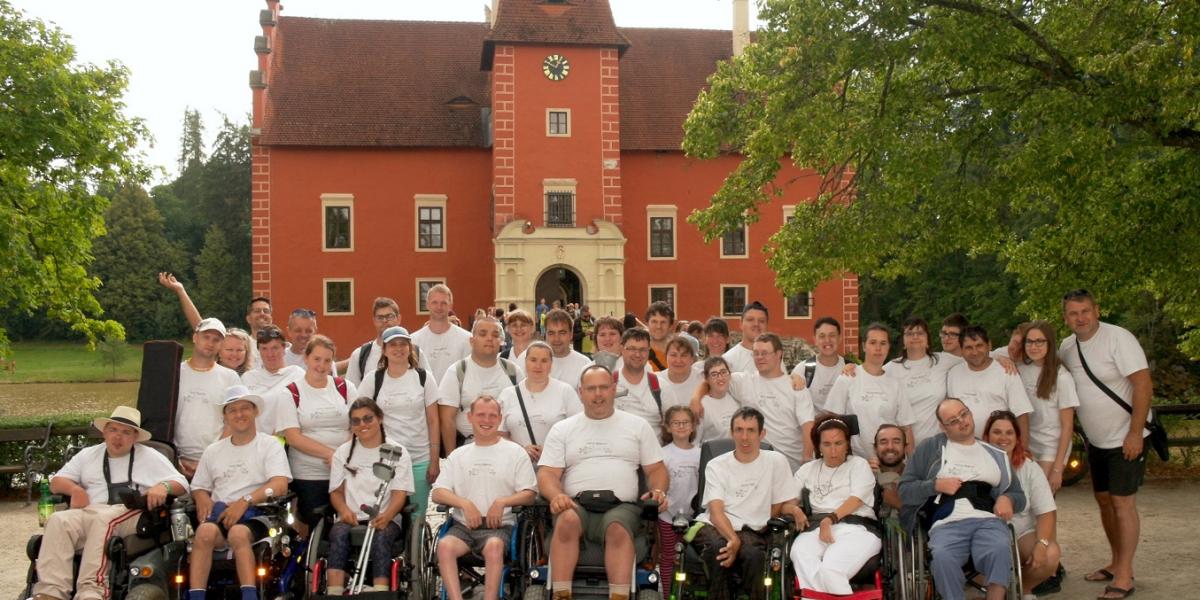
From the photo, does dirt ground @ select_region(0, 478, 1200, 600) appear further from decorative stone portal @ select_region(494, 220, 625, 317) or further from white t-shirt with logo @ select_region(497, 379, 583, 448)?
decorative stone portal @ select_region(494, 220, 625, 317)

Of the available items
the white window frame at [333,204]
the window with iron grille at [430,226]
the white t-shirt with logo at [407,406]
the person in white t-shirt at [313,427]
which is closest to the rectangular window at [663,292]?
the window with iron grille at [430,226]

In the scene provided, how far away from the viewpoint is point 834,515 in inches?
245

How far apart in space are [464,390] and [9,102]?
12509mm

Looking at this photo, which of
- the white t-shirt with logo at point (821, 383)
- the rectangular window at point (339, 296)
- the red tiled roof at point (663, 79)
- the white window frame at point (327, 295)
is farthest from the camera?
the red tiled roof at point (663, 79)

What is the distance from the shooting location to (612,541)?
6090 millimetres

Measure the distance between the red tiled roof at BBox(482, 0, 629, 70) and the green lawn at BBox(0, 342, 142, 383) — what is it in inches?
762

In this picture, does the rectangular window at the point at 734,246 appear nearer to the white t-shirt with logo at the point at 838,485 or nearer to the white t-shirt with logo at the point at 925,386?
the white t-shirt with logo at the point at 925,386

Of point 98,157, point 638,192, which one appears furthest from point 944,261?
point 98,157

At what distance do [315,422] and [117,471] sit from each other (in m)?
1.18

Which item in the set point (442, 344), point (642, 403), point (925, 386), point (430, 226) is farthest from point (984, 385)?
point (430, 226)

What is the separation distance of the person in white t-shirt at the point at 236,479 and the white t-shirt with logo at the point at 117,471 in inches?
7.9

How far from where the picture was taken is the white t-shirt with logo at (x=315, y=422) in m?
6.82

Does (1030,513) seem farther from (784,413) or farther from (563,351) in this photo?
(563,351)

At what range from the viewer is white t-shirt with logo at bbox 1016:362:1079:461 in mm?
7043
